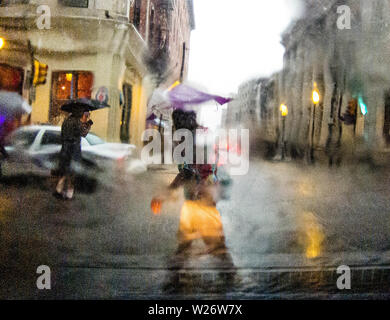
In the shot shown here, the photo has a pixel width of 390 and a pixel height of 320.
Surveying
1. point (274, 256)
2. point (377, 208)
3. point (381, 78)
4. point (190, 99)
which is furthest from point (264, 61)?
point (377, 208)

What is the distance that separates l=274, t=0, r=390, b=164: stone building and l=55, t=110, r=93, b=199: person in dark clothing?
8.82 feet

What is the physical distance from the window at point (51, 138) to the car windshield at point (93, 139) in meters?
0.31

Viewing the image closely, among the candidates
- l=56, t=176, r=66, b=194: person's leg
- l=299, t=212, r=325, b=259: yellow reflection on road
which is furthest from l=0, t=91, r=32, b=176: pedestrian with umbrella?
l=299, t=212, r=325, b=259: yellow reflection on road

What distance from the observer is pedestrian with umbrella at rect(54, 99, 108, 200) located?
12.4 ft

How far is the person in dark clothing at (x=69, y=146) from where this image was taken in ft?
12.7

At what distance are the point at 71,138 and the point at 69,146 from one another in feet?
0.32

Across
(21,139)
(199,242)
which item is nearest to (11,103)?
(21,139)

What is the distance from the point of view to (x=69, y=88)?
12.3ft

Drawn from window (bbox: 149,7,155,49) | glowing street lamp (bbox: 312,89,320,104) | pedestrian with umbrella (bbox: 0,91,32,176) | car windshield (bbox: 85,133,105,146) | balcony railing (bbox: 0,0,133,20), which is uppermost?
balcony railing (bbox: 0,0,133,20)

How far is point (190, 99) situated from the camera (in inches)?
162

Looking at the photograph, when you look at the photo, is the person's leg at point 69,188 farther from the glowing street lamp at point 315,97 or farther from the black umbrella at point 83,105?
the glowing street lamp at point 315,97

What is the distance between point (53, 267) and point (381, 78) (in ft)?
15.9

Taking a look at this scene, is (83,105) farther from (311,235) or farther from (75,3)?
(311,235)

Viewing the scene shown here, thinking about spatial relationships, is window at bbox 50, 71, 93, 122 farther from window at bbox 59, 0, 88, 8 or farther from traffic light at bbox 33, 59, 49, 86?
window at bbox 59, 0, 88, 8
